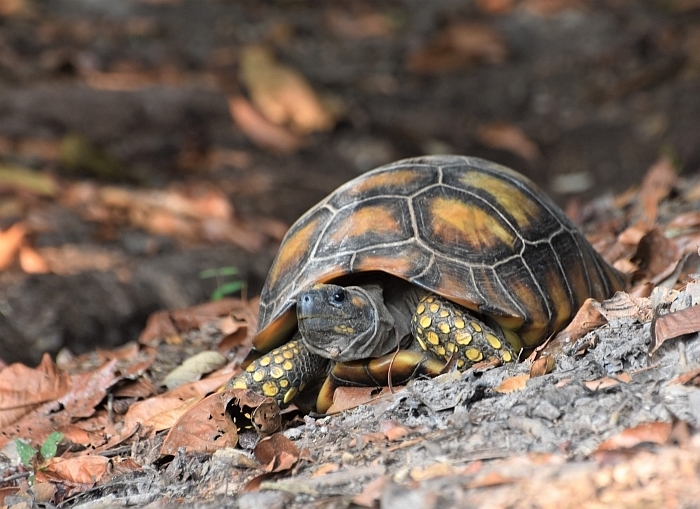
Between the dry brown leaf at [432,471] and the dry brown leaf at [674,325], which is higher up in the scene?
the dry brown leaf at [674,325]

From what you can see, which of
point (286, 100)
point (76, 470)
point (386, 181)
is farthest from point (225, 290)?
point (286, 100)

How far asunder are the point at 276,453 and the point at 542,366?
969 millimetres

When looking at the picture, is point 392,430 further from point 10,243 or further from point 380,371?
point 10,243

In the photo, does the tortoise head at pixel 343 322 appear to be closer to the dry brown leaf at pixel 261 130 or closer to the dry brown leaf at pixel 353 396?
the dry brown leaf at pixel 353 396

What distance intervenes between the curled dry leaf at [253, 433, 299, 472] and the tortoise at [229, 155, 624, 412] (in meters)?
0.54

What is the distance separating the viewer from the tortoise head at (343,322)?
126 inches

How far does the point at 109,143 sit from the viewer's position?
841 cm

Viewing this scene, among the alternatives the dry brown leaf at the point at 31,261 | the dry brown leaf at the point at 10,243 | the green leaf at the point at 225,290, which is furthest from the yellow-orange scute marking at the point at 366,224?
the dry brown leaf at the point at 10,243

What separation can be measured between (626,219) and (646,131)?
13.0 ft

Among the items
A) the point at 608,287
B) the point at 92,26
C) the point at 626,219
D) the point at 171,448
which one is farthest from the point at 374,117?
the point at 171,448

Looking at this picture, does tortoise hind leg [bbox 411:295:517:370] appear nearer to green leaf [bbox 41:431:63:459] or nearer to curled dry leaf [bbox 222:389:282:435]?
curled dry leaf [bbox 222:389:282:435]

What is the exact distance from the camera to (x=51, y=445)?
11.2 ft

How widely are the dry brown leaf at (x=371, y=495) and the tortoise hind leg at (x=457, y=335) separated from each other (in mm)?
1095

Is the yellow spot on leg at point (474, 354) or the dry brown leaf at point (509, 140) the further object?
the dry brown leaf at point (509, 140)
